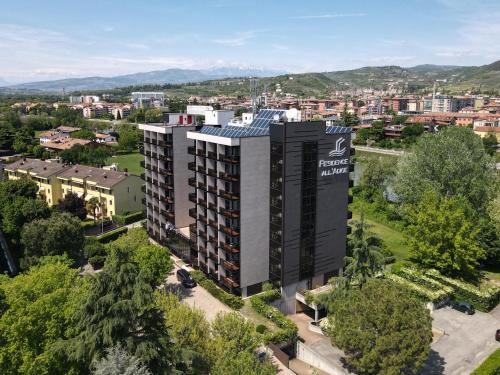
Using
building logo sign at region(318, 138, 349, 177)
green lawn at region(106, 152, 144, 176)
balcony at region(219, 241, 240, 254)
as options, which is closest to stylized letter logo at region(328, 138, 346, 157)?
building logo sign at region(318, 138, 349, 177)

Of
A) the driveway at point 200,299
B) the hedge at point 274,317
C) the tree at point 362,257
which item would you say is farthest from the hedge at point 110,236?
the tree at point 362,257

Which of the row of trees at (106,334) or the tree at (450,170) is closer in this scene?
the row of trees at (106,334)

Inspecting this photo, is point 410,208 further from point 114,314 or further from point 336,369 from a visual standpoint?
point 114,314

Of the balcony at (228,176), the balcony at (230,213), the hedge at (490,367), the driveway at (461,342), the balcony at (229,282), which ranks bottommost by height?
the driveway at (461,342)

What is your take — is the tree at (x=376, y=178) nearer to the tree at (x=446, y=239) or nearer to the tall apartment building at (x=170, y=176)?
the tree at (x=446, y=239)

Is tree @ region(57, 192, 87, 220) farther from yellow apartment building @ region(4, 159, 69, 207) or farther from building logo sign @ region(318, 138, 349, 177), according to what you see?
building logo sign @ region(318, 138, 349, 177)
